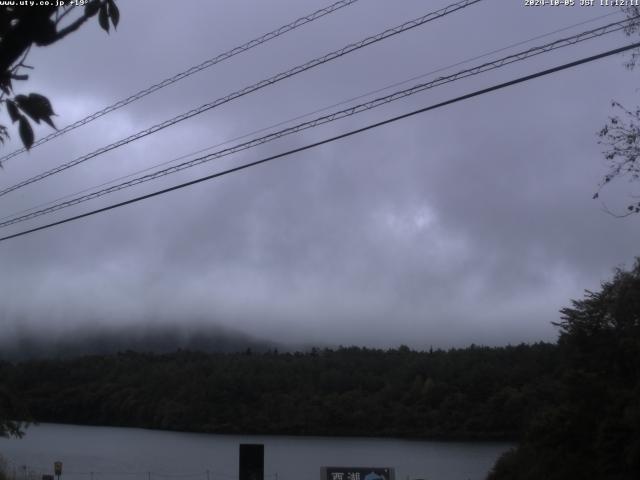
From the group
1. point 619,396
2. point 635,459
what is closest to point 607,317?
point 619,396

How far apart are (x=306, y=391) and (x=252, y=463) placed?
5124 centimetres

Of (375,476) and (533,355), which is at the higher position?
(533,355)

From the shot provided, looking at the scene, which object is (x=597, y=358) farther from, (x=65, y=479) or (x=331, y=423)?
(x=331, y=423)

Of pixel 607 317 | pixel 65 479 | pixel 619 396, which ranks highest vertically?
pixel 607 317

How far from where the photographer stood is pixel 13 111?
11.7 feet

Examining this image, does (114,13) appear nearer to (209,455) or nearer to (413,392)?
(209,455)

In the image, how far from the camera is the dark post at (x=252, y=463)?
61.1ft

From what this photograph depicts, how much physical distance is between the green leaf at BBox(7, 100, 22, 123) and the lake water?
35.1 m

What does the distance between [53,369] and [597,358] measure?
42.9 metres

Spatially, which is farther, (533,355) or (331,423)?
(331,423)

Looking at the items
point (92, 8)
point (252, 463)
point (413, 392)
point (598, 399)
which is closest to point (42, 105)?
point (92, 8)

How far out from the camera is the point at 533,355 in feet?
161

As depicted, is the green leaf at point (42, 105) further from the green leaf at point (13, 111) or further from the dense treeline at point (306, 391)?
the dense treeline at point (306, 391)

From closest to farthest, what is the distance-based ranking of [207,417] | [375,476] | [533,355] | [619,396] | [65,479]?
[375,476]
[619,396]
[65,479]
[533,355]
[207,417]
